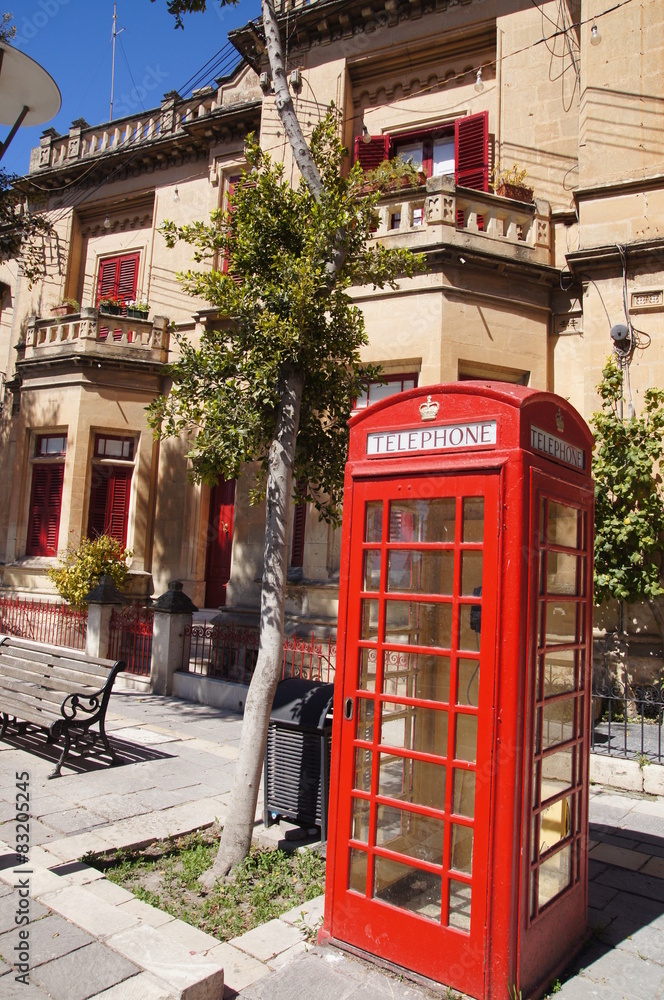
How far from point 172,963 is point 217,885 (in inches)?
51.1

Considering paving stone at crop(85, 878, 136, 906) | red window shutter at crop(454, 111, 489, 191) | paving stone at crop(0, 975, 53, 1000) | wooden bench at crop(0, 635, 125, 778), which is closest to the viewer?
paving stone at crop(0, 975, 53, 1000)

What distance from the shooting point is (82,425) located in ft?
51.5

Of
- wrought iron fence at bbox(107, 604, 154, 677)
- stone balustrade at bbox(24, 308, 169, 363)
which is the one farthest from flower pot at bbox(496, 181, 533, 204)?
wrought iron fence at bbox(107, 604, 154, 677)

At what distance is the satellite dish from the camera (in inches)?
221

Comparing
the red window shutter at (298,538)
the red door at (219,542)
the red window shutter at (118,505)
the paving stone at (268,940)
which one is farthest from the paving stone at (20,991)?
the red window shutter at (118,505)

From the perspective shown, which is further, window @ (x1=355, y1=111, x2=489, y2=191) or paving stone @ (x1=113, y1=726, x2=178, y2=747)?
window @ (x1=355, y1=111, x2=489, y2=191)

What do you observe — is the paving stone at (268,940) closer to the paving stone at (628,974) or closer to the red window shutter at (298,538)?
the paving stone at (628,974)

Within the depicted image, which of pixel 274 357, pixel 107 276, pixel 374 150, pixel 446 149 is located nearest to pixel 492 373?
pixel 446 149

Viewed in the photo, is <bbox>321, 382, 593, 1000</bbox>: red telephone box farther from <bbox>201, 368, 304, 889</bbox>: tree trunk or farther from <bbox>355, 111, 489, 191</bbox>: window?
<bbox>355, 111, 489, 191</bbox>: window

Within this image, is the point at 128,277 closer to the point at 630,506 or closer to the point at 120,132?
the point at 120,132

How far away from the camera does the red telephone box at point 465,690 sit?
324cm

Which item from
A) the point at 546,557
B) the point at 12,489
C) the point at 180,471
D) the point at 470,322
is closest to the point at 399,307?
the point at 470,322

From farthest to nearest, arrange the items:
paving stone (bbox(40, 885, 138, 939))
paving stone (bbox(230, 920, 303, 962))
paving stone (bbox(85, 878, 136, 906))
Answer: paving stone (bbox(85, 878, 136, 906)) < paving stone (bbox(230, 920, 303, 962)) < paving stone (bbox(40, 885, 138, 939))

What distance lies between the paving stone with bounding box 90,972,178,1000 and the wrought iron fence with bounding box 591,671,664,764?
4893 mm
